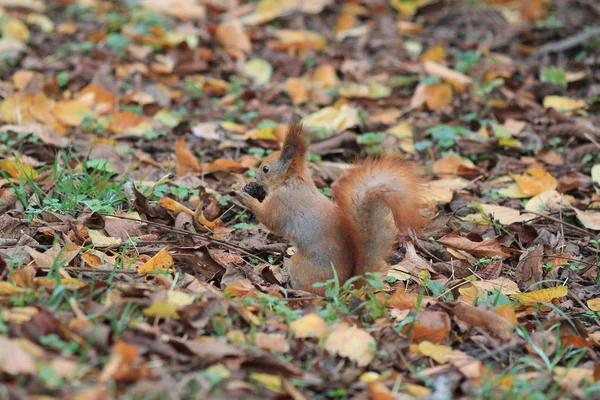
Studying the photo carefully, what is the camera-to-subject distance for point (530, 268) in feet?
12.3

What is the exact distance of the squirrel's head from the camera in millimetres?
3605

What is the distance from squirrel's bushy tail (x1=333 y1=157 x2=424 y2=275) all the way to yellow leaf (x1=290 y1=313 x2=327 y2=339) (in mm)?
542

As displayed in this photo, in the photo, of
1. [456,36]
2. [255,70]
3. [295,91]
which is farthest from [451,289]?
[456,36]

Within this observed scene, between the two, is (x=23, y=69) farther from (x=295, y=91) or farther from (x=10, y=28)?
(x=295, y=91)

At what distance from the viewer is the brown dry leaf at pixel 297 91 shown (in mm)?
5941

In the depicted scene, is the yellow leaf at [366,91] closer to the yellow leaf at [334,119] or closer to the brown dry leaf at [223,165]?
the yellow leaf at [334,119]

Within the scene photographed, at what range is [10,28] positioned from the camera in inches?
258

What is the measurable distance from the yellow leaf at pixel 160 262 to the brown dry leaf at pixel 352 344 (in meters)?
0.90

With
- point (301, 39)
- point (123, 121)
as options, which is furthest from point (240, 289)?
point (301, 39)

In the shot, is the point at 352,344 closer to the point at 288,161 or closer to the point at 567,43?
the point at 288,161

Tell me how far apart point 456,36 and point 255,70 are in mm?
1878

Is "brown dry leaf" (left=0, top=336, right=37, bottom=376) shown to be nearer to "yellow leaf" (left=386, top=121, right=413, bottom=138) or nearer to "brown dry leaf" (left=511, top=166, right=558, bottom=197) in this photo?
"brown dry leaf" (left=511, top=166, right=558, bottom=197)

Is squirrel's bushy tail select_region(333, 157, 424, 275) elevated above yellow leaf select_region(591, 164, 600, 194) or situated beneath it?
→ elevated above

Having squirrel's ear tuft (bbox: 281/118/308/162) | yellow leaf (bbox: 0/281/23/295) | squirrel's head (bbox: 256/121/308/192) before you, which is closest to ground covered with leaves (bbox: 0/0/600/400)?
yellow leaf (bbox: 0/281/23/295)
